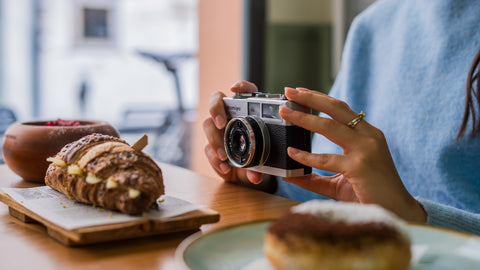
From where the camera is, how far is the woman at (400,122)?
2.08 feet

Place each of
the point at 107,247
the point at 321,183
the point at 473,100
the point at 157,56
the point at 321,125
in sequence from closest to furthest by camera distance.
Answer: the point at 107,247, the point at 321,125, the point at 321,183, the point at 473,100, the point at 157,56

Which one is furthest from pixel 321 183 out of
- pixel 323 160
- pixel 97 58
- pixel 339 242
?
pixel 97 58

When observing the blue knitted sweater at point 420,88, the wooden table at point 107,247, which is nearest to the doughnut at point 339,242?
the wooden table at point 107,247

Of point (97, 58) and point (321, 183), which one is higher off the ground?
point (97, 58)

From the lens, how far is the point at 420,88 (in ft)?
3.21

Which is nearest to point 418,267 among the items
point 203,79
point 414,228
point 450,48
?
point 414,228

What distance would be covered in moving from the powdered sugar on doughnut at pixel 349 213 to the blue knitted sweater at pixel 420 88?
479mm

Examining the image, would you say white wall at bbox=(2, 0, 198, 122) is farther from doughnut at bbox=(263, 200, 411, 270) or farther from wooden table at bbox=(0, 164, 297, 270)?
doughnut at bbox=(263, 200, 411, 270)

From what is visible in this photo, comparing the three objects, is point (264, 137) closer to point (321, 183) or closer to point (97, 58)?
point (321, 183)

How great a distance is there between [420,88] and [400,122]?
0.24ft

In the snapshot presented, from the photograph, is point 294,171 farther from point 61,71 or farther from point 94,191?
point 61,71

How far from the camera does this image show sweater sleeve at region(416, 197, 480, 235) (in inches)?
24.8

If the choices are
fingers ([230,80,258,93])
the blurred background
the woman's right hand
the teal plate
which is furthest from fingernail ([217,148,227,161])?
the blurred background

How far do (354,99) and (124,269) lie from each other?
79 centimetres
